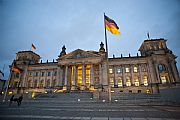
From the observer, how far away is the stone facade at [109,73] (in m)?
47.8

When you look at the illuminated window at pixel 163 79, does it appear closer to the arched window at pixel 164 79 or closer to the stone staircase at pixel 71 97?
the arched window at pixel 164 79

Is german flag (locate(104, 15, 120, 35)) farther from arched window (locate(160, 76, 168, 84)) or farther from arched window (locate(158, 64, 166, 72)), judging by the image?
arched window (locate(160, 76, 168, 84))

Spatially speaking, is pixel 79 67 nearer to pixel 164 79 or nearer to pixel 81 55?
pixel 81 55

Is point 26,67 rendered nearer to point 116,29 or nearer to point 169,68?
point 116,29

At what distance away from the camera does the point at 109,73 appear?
53.9 metres

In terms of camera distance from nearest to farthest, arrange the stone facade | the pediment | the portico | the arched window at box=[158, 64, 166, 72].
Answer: the stone facade → the arched window at box=[158, 64, 166, 72] → the portico → the pediment

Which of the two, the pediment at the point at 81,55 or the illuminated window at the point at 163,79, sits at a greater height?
the pediment at the point at 81,55

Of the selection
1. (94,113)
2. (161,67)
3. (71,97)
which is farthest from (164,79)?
(94,113)

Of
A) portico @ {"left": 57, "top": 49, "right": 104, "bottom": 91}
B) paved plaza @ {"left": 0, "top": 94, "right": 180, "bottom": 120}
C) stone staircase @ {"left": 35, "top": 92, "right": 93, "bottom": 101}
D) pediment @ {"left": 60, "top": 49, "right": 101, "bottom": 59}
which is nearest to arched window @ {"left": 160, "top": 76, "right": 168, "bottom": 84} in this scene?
portico @ {"left": 57, "top": 49, "right": 104, "bottom": 91}

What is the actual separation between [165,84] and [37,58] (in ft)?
223

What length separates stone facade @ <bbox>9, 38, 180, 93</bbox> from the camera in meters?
47.8

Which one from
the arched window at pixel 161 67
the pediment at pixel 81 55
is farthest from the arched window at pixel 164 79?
the pediment at pixel 81 55

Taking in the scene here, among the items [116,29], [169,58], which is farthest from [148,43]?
[116,29]

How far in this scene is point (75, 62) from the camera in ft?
172
